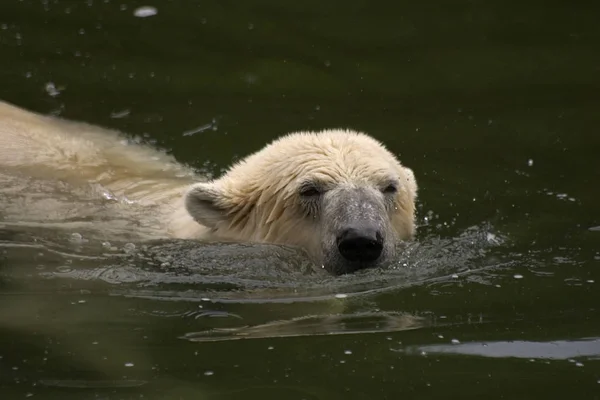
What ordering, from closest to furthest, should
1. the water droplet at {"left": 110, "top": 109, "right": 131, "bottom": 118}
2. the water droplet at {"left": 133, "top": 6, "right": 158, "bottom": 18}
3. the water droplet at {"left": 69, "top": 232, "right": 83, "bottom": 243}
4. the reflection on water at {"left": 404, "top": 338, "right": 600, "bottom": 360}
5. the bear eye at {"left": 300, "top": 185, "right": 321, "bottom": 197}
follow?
the reflection on water at {"left": 404, "top": 338, "right": 600, "bottom": 360} < the bear eye at {"left": 300, "top": 185, "right": 321, "bottom": 197} < the water droplet at {"left": 69, "top": 232, "right": 83, "bottom": 243} < the water droplet at {"left": 110, "top": 109, "right": 131, "bottom": 118} < the water droplet at {"left": 133, "top": 6, "right": 158, "bottom": 18}

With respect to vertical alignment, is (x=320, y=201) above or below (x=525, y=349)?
above

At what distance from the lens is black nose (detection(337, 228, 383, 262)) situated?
5441 millimetres

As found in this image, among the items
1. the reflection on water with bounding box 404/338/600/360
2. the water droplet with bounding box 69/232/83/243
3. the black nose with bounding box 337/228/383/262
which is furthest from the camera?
the water droplet with bounding box 69/232/83/243

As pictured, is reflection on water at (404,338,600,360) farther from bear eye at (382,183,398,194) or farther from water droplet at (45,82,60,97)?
water droplet at (45,82,60,97)

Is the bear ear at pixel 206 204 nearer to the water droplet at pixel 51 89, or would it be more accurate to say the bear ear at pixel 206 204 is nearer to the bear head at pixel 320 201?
the bear head at pixel 320 201

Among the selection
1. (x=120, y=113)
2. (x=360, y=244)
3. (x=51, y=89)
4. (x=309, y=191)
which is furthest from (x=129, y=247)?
(x=51, y=89)

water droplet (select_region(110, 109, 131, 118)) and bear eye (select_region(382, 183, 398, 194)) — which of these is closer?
bear eye (select_region(382, 183, 398, 194))

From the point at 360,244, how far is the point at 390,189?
0.59 m

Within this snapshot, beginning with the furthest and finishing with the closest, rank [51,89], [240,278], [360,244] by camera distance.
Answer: [51,89] < [240,278] < [360,244]

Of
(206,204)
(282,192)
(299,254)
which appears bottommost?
(299,254)

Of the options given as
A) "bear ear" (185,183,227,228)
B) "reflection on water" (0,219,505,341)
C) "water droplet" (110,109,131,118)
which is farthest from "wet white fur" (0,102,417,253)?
"water droplet" (110,109,131,118)

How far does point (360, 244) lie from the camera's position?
547 centimetres

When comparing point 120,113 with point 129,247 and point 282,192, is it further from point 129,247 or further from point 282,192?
point 282,192

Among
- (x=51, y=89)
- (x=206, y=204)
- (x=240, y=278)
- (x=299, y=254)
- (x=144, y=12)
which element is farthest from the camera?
(x=144, y=12)
